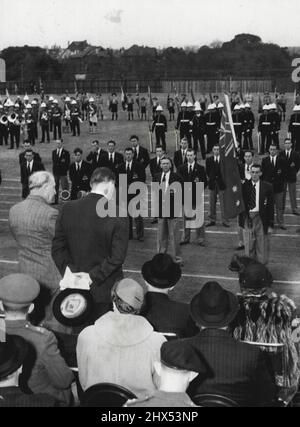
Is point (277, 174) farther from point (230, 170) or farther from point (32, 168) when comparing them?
point (32, 168)

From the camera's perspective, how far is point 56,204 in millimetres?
18156

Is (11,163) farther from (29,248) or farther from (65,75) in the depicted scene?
(65,75)

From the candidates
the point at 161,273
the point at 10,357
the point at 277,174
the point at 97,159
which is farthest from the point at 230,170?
the point at 10,357

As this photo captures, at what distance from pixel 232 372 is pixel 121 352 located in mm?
770

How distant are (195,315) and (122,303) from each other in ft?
1.78

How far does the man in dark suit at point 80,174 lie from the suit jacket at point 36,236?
8.63m

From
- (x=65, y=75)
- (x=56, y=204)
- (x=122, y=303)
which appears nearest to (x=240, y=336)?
(x=122, y=303)

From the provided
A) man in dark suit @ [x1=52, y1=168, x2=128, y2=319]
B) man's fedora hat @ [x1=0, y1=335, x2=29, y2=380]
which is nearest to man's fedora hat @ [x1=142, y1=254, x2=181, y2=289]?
man in dark suit @ [x1=52, y1=168, x2=128, y2=319]

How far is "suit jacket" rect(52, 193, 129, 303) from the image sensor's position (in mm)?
6703

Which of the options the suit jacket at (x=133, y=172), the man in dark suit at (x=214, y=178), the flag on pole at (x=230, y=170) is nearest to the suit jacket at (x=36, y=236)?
the flag on pole at (x=230, y=170)

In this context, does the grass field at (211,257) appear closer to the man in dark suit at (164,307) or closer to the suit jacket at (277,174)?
the suit jacket at (277,174)

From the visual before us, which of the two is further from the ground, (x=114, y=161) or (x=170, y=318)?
(x=114, y=161)

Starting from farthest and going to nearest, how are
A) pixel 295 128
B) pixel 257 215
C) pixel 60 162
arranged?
pixel 295 128, pixel 60 162, pixel 257 215

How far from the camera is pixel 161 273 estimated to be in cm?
610
